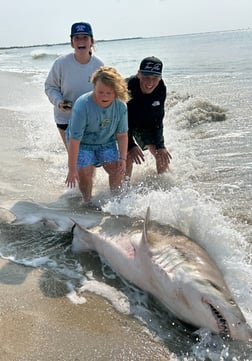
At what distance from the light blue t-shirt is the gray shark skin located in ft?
3.85

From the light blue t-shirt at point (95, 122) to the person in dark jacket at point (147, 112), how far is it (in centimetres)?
68

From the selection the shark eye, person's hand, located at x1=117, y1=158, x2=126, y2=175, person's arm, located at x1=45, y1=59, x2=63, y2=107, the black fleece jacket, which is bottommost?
the shark eye

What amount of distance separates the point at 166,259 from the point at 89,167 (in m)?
2.19

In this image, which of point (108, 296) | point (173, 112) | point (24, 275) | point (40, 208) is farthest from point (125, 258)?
point (173, 112)

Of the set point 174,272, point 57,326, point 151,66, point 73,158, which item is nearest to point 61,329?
point 57,326

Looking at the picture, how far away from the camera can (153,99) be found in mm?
5875

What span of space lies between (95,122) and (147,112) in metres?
1.20

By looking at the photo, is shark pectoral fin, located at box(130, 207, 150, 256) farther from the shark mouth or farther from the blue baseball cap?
the blue baseball cap

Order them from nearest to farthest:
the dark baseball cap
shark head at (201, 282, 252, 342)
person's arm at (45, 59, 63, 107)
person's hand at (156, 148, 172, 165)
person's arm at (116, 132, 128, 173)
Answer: shark head at (201, 282, 252, 342)
person's arm at (116, 132, 128, 173)
the dark baseball cap
person's arm at (45, 59, 63, 107)
person's hand at (156, 148, 172, 165)

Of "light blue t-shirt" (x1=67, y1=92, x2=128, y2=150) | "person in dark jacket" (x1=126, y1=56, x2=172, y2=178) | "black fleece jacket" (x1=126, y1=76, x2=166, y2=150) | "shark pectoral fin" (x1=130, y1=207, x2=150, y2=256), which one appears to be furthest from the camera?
"black fleece jacket" (x1=126, y1=76, x2=166, y2=150)

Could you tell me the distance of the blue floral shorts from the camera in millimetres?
5253

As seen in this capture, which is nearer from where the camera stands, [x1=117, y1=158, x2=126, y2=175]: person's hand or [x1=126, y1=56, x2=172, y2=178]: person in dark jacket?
[x1=117, y1=158, x2=126, y2=175]: person's hand

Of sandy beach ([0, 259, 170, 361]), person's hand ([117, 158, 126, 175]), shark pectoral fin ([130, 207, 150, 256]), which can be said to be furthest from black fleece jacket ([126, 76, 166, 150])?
sandy beach ([0, 259, 170, 361])

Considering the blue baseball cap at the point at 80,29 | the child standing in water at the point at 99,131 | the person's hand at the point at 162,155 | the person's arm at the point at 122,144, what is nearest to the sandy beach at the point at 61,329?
the child standing in water at the point at 99,131
